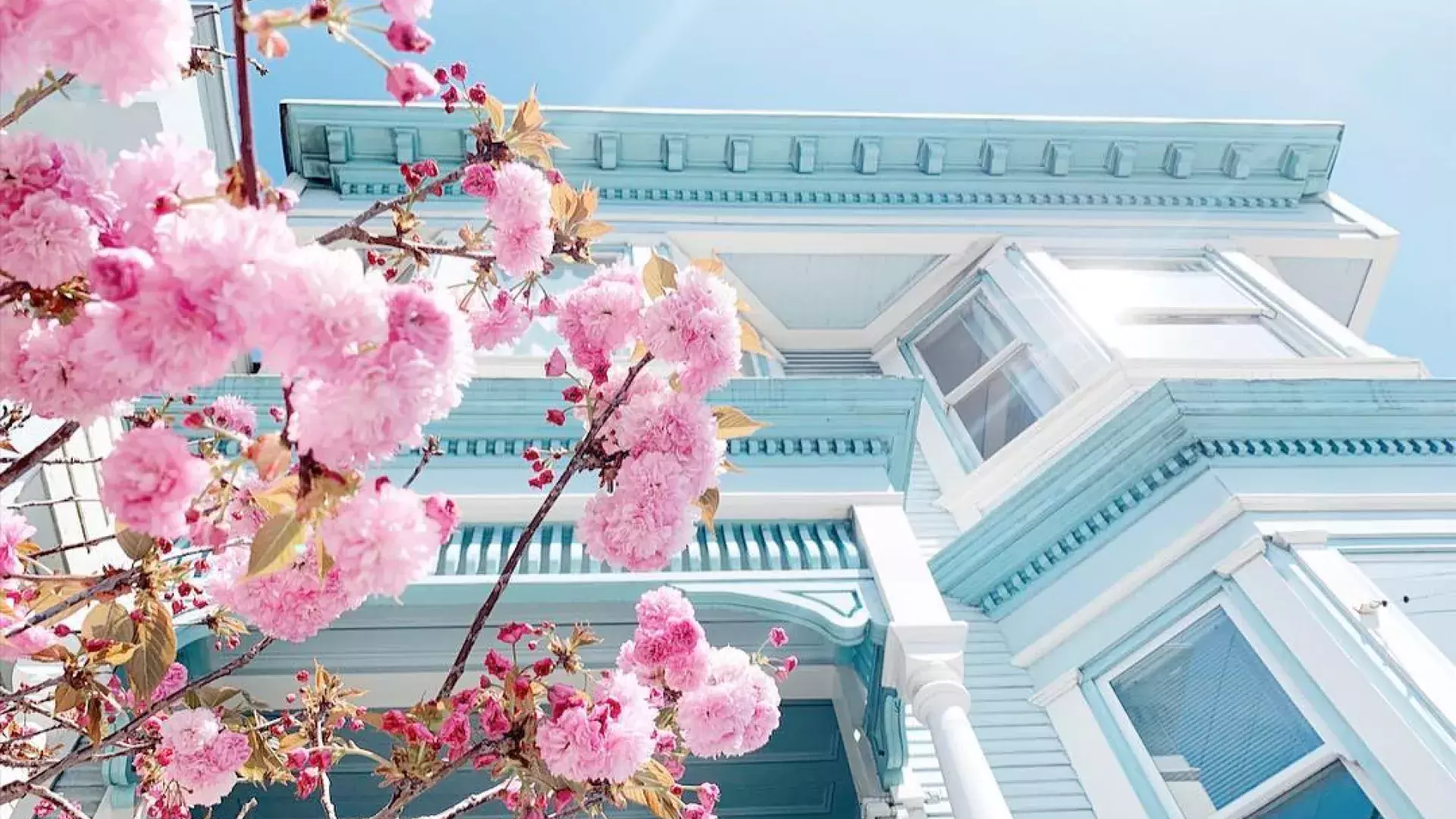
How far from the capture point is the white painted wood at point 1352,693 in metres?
3.88

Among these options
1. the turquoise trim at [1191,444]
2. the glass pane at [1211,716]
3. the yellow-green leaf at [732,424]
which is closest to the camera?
the yellow-green leaf at [732,424]

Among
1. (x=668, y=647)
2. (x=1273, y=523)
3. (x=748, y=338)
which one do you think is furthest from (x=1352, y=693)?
(x=748, y=338)

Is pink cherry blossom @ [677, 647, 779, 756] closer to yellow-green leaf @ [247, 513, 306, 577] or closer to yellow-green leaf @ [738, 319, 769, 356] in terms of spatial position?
yellow-green leaf @ [738, 319, 769, 356]

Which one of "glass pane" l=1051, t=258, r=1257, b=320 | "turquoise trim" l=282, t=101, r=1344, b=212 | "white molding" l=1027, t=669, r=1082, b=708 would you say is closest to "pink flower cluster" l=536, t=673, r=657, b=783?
"white molding" l=1027, t=669, r=1082, b=708

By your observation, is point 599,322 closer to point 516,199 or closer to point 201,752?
point 516,199

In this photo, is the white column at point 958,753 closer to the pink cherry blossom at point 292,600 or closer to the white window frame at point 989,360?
the pink cherry blossom at point 292,600

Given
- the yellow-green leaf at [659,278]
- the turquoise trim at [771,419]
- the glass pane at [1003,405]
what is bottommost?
the yellow-green leaf at [659,278]

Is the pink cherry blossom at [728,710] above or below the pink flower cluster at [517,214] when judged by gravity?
below

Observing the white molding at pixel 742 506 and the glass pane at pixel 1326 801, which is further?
the white molding at pixel 742 506

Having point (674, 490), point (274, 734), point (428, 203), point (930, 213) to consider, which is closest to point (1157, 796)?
point (674, 490)

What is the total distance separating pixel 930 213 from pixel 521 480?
591 centimetres

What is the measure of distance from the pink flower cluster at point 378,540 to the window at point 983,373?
21.1ft

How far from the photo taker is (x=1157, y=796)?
468 cm

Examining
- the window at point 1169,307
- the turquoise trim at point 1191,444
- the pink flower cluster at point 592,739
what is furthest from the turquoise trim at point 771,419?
the pink flower cluster at point 592,739
